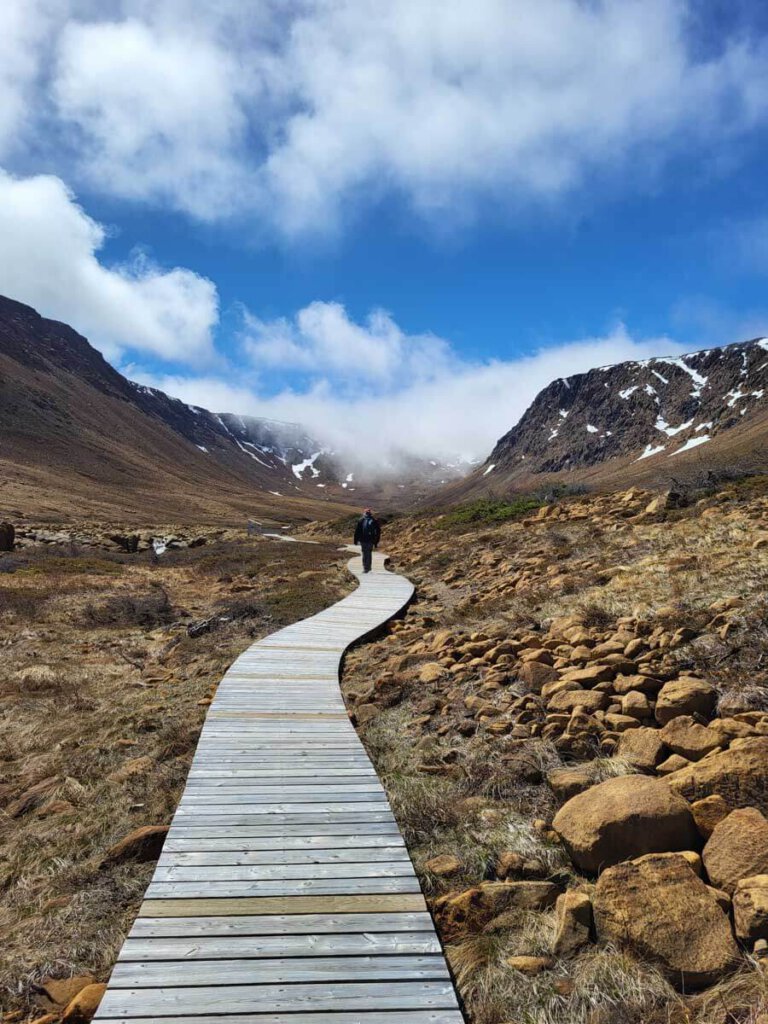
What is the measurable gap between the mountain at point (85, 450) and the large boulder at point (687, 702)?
6475 cm

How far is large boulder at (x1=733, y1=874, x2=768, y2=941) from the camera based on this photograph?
10.4ft

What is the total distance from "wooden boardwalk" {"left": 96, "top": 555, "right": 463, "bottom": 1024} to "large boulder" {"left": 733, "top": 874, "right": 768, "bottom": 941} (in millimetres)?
1636

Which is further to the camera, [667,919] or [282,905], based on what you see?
[282,905]

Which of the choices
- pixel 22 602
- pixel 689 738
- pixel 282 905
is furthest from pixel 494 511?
pixel 282 905

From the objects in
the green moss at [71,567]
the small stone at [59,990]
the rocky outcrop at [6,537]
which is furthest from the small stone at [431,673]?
the rocky outcrop at [6,537]

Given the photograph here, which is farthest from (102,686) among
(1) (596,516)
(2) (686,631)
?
(1) (596,516)

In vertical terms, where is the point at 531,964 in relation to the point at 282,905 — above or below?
above

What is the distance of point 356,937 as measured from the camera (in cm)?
371

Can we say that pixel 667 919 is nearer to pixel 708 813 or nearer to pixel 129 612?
pixel 708 813

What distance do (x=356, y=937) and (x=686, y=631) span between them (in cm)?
508

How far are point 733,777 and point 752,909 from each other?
121 centimetres

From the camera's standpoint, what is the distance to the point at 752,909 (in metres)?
3.20

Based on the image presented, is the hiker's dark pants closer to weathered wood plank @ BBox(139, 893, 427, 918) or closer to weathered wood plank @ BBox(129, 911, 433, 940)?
weathered wood plank @ BBox(139, 893, 427, 918)

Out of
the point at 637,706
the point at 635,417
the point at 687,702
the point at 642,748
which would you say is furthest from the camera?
the point at 635,417
